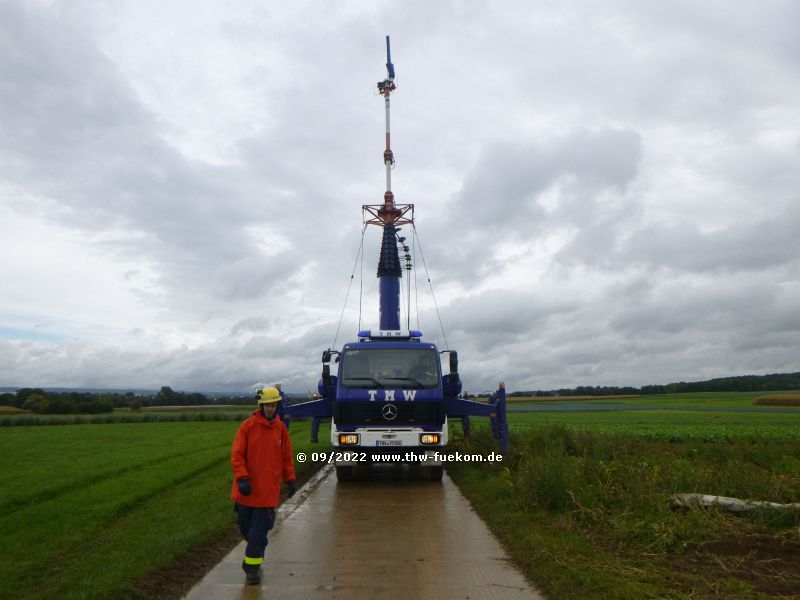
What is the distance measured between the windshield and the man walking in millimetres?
6282

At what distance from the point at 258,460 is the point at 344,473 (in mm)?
7447

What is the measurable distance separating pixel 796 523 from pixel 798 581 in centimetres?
251

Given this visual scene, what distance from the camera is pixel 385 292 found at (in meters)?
19.4

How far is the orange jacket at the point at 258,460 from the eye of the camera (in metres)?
6.39

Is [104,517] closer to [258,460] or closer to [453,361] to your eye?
Result: [258,460]

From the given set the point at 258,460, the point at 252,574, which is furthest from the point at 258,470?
the point at 252,574

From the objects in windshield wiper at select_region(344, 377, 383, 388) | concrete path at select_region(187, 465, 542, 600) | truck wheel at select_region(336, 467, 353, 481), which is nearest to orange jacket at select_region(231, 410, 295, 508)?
concrete path at select_region(187, 465, 542, 600)

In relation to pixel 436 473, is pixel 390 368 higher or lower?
higher

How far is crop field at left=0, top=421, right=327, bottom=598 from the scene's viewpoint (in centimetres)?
642

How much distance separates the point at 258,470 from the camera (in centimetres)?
643

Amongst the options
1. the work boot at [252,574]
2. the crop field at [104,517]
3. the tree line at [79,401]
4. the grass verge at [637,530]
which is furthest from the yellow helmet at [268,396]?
the tree line at [79,401]

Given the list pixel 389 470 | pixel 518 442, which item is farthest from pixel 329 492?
pixel 518 442

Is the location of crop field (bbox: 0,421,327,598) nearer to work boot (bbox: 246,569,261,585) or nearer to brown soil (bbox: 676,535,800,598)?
work boot (bbox: 246,569,261,585)

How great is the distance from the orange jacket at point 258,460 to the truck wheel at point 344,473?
708cm
